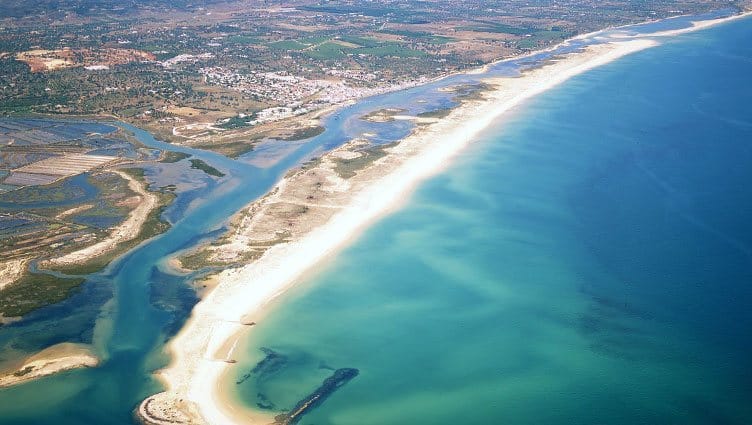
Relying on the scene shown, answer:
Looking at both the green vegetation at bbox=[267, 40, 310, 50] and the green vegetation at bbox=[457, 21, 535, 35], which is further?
the green vegetation at bbox=[457, 21, 535, 35]

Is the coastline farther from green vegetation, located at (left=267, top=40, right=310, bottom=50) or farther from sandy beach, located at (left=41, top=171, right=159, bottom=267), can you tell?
green vegetation, located at (left=267, top=40, right=310, bottom=50)

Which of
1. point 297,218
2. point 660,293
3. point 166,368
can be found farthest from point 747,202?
point 166,368

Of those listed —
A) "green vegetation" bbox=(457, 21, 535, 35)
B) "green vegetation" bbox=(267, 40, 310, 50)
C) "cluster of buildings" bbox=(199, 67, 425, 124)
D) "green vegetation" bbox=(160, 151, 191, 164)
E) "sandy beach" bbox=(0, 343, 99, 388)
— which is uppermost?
"green vegetation" bbox=(457, 21, 535, 35)

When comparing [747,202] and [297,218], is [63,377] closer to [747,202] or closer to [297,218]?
[297,218]

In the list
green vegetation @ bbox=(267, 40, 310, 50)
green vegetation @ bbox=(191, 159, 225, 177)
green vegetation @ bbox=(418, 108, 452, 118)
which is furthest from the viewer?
green vegetation @ bbox=(267, 40, 310, 50)

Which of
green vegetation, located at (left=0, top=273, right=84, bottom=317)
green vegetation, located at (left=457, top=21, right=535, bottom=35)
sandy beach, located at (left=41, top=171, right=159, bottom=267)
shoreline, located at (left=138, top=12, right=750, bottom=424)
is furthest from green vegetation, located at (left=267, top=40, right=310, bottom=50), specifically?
green vegetation, located at (left=0, top=273, right=84, bottom=317)

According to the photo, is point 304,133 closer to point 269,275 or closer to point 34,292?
point 269,275
